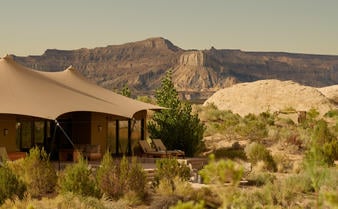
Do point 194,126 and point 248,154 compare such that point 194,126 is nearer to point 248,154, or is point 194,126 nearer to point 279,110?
point 248,154

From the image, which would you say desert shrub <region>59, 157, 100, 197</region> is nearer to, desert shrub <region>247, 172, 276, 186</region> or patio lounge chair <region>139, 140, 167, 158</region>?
desert shrub <region>247, 172, 276, 186</region>

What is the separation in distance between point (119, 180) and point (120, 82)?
15295 centimetres

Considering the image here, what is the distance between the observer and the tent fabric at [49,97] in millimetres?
18922

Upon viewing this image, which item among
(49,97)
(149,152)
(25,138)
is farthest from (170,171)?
(25,138)

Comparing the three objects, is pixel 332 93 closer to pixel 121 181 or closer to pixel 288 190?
pixel 288 190

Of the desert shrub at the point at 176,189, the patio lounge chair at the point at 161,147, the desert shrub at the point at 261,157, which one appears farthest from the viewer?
the patio lounge chair at the point at 161,147

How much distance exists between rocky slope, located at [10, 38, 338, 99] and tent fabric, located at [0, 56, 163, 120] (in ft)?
416

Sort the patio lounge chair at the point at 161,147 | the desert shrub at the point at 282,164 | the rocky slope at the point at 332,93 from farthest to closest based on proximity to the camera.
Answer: the rocky slope at the point at 332,93, the patio lounge chair at the point at 161,147, the desert shrub at the point at 282,164

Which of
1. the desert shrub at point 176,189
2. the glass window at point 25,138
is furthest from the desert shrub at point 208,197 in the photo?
the glass window at point 25,138

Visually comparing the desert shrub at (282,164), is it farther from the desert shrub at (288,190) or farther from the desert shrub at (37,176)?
the desert shrub at (37,176)

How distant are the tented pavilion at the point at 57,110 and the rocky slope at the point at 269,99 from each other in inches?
1079

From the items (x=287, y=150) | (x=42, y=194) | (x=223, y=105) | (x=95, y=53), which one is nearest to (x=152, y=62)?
(x=95, y=53)

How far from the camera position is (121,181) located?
1457 cm

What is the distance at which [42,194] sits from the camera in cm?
1483
